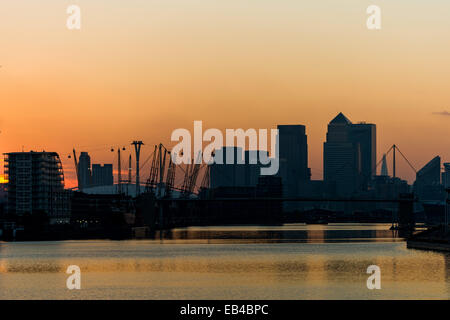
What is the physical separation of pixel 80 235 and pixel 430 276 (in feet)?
369

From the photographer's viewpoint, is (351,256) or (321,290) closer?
(321,290)

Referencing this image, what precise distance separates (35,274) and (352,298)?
30.6 meters

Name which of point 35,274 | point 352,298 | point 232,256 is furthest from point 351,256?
point 352,298

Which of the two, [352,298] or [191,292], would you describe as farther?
[191,292]
